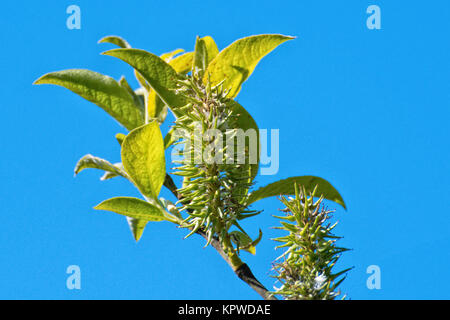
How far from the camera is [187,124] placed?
1.17 metres

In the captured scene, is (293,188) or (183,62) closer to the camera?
(293,188)

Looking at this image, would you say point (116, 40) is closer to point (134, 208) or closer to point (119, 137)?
point (119, 137)

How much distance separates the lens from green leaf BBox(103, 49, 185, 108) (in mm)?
1332

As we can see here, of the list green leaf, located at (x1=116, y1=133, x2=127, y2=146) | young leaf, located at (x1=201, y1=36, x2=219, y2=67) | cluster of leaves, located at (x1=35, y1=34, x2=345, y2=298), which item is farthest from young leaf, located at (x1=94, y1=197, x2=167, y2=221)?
young leaf, located at (x1=201, y1=36, x2=219, y2=67)

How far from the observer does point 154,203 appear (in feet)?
4.68

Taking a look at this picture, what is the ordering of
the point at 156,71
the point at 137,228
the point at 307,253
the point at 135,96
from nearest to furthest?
1. the point at 307,253
2. the point at 156,71
3. the point at 137,228
4. the point at 135,96


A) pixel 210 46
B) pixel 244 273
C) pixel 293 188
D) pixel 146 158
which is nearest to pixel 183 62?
pixel 210 46

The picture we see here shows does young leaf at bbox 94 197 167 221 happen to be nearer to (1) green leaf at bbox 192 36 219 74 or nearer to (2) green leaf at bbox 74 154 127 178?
(2) green leaf at bbox 74 154 127 178

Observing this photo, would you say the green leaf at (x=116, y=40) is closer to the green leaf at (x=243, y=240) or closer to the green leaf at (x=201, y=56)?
the green leaf at (x=201, y=56)

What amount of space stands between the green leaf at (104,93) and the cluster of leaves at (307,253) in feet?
2.24

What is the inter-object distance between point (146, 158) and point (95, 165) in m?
0.32

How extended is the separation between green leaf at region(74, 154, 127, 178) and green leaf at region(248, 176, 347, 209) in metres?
0.42

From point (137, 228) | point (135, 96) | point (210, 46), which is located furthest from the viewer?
point (135, 96)

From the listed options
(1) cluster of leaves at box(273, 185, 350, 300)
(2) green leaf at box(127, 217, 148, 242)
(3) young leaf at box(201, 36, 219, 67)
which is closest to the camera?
(1) cluster of leaves at box(273, 185, 350, 300)
